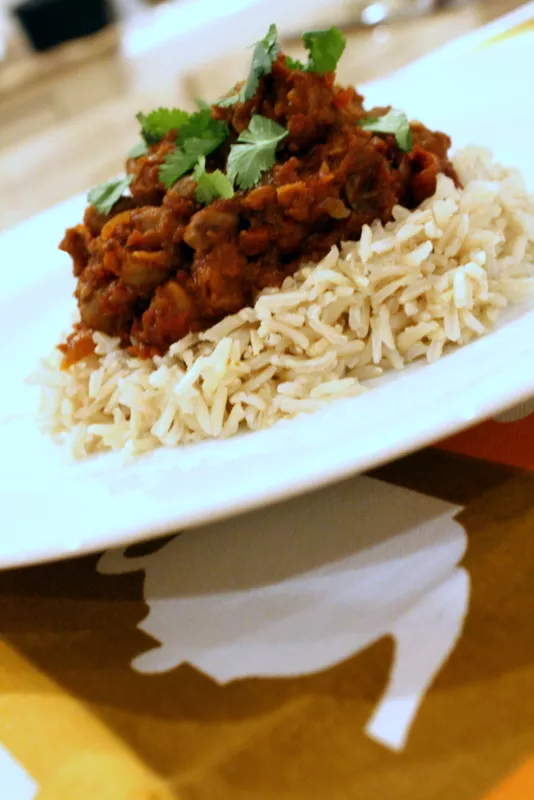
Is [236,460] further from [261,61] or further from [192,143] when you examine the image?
[261,61]

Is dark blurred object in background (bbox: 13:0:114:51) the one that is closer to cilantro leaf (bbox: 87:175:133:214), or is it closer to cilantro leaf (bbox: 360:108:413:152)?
cilantro leaf (bbox: 87:175:133:214)

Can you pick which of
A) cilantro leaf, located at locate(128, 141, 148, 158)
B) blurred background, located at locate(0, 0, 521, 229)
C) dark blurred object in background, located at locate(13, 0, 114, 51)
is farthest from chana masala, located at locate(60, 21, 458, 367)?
dark blurred object in background, located at locate(13, 0, 114, 51)

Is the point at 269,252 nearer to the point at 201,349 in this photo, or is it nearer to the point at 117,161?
the point at 201,349

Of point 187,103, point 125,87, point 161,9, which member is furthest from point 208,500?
point 161,9

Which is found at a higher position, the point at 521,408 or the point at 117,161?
the point at 117,161

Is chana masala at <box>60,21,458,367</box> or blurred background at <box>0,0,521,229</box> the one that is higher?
blurred background at <box>0,0,521,229</box>

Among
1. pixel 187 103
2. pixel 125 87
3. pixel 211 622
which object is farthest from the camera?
pixel 125 87

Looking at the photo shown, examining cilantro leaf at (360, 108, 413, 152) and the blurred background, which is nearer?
cilantro leaf at (360, 108, 413, 152)
